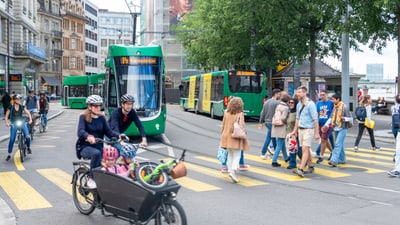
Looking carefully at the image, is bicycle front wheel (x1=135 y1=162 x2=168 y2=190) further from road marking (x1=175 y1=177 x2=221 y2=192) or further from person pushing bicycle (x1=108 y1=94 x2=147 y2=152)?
road marking (x1=175 y1=177 x2=221 y2=192)

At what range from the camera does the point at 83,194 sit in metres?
6.82

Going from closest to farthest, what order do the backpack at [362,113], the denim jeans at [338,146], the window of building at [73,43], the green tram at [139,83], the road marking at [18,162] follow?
1. the road marking at [18,162]
2. the denim jeans at [338,146]
3. the backpack at [362,113]
4. the green tram at [139,83]
5. the window of building at [73,43]

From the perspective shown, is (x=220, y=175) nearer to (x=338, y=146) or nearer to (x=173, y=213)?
(x=338, y=146)

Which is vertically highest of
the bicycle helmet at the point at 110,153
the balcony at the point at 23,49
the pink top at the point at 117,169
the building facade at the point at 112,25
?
the building facade at the point at 112,25

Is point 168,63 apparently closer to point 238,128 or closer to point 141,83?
point 141,83

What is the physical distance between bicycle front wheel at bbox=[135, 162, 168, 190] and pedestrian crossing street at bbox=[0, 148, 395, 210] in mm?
2586

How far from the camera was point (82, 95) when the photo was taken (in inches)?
1800

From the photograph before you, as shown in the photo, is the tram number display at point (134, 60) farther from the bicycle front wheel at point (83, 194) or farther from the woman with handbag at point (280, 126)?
the bicycle front wheel at point (83, 194)

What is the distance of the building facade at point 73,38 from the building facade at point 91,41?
684 centimetres

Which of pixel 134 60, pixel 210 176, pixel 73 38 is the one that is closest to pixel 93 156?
pixel 210 176

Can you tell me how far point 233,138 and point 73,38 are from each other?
90579 millimetres

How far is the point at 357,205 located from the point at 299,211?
3.47ft

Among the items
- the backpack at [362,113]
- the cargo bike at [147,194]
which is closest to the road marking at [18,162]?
the cargo bike at [147,194]

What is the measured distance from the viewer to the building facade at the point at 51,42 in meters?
80.2
